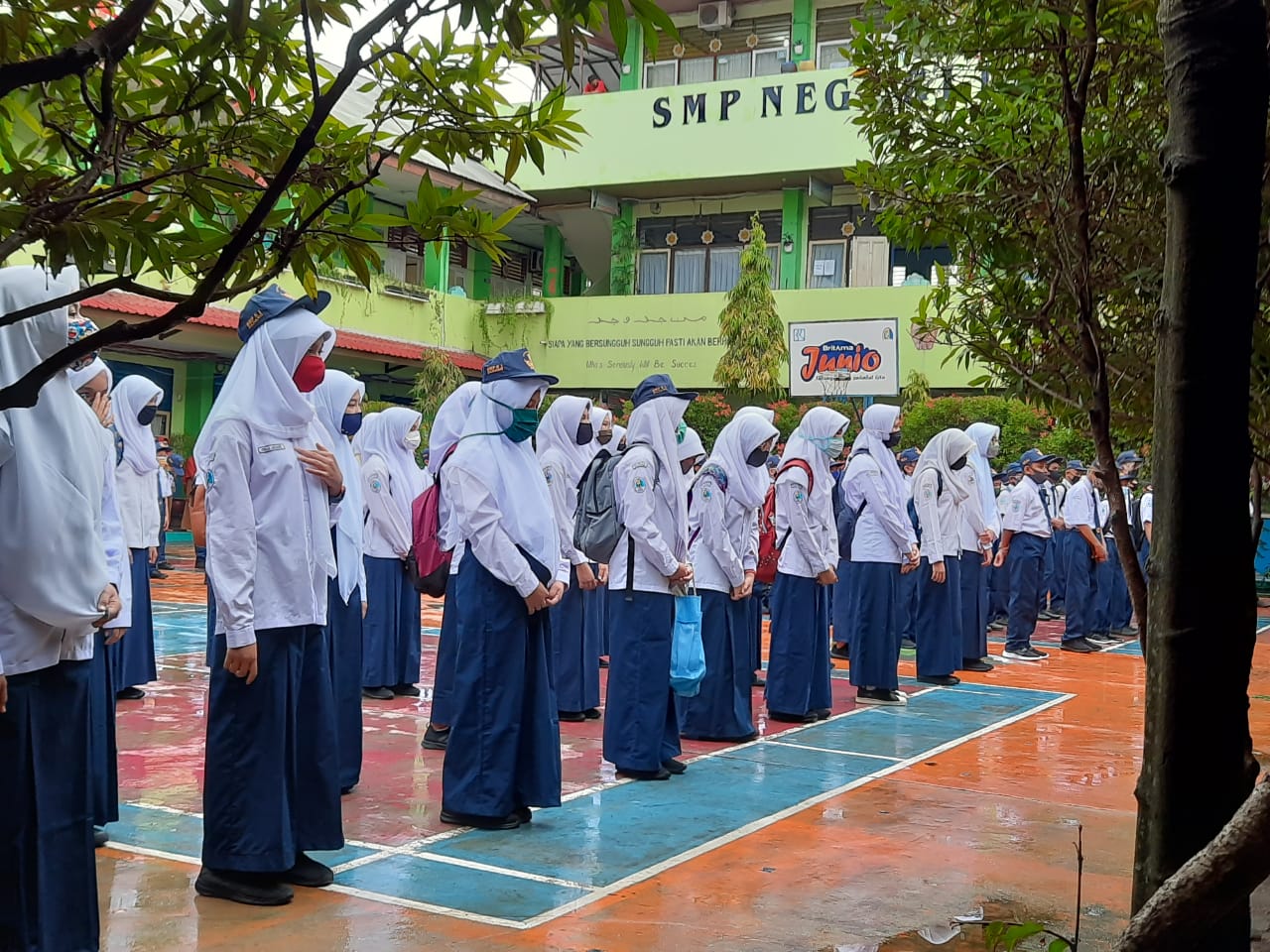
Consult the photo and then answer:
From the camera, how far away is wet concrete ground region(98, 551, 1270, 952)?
13.8 ft

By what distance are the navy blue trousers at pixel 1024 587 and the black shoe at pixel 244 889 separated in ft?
30.9

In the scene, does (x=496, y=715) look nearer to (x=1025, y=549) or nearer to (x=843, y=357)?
(x=1025, y=549)

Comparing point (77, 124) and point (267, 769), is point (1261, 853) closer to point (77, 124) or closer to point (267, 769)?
point (77, 124)

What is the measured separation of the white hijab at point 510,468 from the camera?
211 inches

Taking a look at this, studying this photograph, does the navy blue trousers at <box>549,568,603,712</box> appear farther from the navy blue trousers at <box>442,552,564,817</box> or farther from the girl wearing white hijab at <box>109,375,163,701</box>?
the navy blue trousers at <box>442,552,564,817</box>

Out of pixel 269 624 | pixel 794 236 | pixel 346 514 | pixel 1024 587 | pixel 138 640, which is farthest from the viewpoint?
pixel 794 236

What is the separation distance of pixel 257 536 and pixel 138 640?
4.21 meters

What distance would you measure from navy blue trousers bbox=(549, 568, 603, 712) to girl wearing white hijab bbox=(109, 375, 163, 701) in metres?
2.44

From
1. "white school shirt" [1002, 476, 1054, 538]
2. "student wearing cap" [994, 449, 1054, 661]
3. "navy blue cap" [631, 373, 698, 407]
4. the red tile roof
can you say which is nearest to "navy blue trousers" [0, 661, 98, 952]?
"navy blue cap" [631, 373, 698, 407]

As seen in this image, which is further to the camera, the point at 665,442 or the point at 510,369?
the point at 665,442

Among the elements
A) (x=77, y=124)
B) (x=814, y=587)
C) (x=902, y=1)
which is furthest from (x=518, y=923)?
(x=814, y=587)

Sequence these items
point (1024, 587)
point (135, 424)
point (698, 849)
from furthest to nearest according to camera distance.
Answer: point (1024, 587), point (135, 424), point (698, 849)

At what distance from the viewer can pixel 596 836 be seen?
5.37 meters

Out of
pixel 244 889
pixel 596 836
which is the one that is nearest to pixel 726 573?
pixel 596 836
